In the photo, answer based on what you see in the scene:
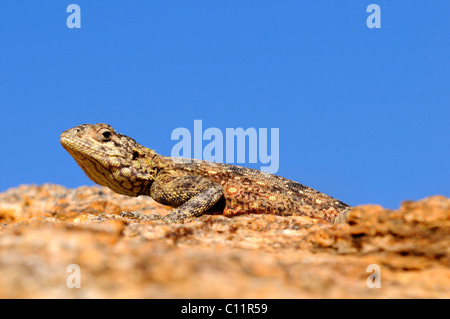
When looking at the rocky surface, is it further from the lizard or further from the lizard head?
the lizard head

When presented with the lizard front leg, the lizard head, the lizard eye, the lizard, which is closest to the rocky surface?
the lizard front leg

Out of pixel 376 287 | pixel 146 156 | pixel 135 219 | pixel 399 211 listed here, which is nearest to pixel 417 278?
pixel 376 287

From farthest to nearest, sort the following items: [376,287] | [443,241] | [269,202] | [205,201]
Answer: [269,202]
[205,201]
[443,241]
[376,287]

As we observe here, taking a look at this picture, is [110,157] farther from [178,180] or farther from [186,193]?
[186,193]

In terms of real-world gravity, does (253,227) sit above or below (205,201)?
below

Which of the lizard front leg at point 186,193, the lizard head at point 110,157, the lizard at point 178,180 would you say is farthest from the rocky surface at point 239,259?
the lizard head at point 110,157

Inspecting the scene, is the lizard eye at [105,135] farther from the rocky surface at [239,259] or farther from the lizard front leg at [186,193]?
the rocky surface at [239,259]
